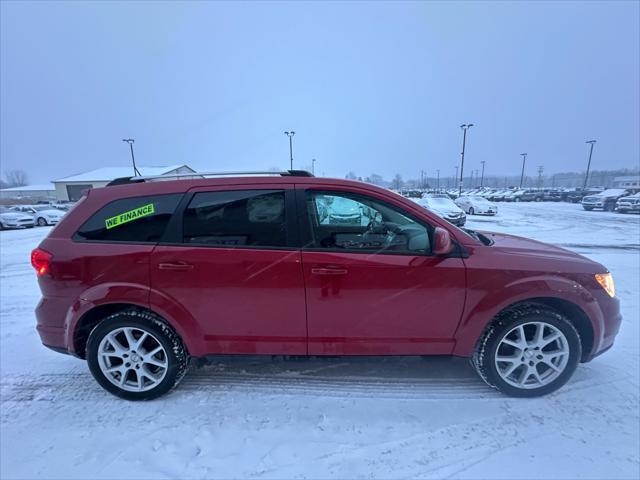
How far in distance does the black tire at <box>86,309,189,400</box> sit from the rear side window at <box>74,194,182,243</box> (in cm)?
63

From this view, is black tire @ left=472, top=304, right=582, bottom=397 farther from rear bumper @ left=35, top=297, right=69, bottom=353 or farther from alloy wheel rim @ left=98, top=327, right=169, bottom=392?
rear bumper @ left=35, top=297, right=69, bottom=353

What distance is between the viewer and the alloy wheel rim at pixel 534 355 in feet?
8.44

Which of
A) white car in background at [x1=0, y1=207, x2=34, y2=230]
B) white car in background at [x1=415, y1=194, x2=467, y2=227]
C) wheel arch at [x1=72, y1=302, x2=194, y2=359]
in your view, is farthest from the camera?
white car in background at [x1=0, y1=207, x2=34, y2=230]

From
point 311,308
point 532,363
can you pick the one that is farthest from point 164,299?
point 532,363

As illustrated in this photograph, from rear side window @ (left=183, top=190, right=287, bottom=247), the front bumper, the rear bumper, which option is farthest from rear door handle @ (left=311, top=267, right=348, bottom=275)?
the front bumper

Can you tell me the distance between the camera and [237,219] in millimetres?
2484

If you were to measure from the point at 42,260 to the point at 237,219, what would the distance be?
161 cm

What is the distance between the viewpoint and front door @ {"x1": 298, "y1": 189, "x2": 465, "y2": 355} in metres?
2.42

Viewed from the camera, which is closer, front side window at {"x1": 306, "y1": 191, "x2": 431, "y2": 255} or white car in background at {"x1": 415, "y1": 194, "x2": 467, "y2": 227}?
front side window at {"x1": 306, "y1": 191, "x2": 431, "y2": 255}

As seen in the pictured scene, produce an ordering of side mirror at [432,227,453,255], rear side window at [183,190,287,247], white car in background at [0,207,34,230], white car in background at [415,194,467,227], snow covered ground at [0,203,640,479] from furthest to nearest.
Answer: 1. white car in background at [0,207,34,230]
2. white car in background at [415,194,467,227]
3. rear side window at [183,190,287,247]
4. side mirror at [432,227,453,255]
5. snow covered ground at [0,203,640,479]

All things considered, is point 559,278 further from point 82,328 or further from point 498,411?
point 82,328

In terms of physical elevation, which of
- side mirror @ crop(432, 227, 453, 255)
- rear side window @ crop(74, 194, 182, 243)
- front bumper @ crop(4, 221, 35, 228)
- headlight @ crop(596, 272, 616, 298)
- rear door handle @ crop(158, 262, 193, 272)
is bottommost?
front bumper @ crop(4, 221, 35, 228)

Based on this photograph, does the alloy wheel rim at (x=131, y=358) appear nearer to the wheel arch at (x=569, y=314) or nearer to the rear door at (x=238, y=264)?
the rear door at (x=238, y=264)

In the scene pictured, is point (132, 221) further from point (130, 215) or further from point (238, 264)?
point (238, 264)
